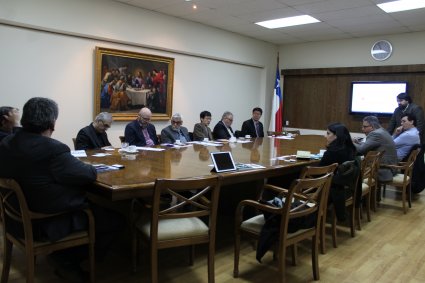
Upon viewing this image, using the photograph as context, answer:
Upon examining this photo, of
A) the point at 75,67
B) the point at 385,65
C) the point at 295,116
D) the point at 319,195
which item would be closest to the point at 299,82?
the point at 295,116

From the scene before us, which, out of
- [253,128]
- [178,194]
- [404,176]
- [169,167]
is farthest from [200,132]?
[178,194]

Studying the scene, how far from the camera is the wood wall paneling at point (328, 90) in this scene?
22.4ft

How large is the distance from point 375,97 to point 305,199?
5.56 meters

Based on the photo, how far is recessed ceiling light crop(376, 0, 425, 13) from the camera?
510 centimetres

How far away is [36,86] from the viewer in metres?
4.82

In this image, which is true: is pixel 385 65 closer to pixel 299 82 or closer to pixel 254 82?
pixel 299 82

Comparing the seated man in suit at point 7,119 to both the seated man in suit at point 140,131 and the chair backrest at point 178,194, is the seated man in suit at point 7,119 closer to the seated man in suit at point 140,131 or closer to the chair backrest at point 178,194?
the seated man in suit at point 140,131

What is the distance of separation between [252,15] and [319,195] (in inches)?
171

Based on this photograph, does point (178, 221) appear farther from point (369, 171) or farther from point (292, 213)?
point (369, 171)

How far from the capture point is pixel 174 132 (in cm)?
491

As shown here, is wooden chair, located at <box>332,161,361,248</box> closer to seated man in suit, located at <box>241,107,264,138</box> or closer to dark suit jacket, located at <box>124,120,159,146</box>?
dark suit jacket, located at <box>124,120,159,146</box>

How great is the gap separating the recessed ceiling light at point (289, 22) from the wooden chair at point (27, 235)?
206 inches

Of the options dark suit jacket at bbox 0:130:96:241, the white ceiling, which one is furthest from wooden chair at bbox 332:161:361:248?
the white ceiling

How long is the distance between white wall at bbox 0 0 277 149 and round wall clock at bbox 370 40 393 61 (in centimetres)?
262
